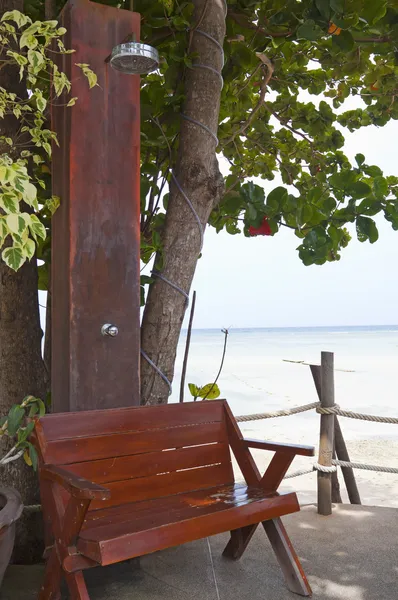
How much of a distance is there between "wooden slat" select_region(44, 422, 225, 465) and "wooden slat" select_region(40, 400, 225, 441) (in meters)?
0.02

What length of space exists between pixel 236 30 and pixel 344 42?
0.85 metres

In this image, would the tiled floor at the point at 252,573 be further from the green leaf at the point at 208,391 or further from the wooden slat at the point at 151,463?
the green leaf at the point at 208,391

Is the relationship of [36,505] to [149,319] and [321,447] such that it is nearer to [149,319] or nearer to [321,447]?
[149,319]

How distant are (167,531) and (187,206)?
5.50ft

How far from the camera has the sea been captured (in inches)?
476

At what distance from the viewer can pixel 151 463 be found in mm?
2621

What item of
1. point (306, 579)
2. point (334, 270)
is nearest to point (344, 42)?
point (306, 579)

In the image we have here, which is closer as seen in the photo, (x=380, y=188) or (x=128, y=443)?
(x=128, y=443)

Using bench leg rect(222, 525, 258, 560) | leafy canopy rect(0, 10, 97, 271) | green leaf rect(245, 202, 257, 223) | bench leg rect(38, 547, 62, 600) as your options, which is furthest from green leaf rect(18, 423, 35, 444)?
green leaf rect(245, 202, 257, 223)

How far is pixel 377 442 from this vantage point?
8.70 m

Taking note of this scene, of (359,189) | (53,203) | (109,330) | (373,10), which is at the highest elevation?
(373,10)

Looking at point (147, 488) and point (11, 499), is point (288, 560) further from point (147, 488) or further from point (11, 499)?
point (11, 499)

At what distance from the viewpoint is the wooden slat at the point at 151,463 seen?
96.2 inches

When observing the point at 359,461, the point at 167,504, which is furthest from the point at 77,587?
the point at 359,461
